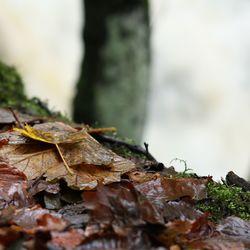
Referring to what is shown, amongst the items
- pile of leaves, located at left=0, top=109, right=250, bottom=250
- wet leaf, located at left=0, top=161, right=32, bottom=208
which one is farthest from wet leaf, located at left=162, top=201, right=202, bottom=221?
wet leaf, located at left=0, top=161, right=32, bottom=208

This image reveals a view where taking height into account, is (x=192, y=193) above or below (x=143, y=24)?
below

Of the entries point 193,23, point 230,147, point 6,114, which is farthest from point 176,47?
point 6,114

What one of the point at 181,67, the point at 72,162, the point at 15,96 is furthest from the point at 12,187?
the point at 181,67

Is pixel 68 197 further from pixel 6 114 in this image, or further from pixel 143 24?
pixel 143 24

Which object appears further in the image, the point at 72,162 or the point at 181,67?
the point at 181,67

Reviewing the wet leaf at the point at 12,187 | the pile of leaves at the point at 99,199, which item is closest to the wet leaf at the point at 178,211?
the pile of leaves at the point at 99,199

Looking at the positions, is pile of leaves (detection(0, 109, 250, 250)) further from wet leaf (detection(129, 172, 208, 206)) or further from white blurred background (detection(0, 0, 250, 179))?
white blurred background (detection(0, 0, 250, 179))

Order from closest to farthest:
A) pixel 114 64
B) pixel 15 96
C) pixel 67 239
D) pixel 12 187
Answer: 1. pixel 67 239
2. pixel 12 187
3. pixel 15 96
4. pixel 114 64

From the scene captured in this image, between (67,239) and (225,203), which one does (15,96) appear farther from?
(67,239)
